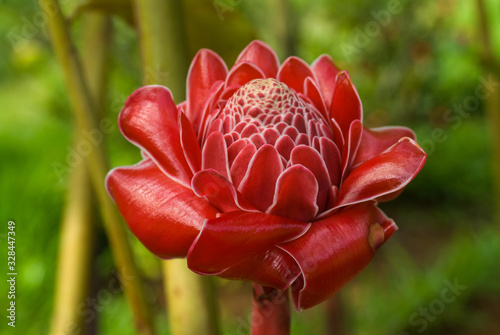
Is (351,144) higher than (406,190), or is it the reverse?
(351,144)

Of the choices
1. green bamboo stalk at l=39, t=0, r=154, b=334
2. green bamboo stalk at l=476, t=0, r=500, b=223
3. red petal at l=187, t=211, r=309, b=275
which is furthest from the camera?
green bamboo stalk at l=476, t=0, r=500, b=223

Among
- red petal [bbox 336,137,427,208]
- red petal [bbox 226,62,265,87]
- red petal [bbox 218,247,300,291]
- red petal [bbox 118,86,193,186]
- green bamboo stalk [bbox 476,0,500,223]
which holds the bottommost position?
green bamboo stalk [bbox 476,0,500,223]

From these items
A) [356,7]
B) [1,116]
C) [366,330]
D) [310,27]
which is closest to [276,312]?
[366,330]

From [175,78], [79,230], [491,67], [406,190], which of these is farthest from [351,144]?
[406,190]

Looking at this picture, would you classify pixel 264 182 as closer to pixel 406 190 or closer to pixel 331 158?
pixel 331 158

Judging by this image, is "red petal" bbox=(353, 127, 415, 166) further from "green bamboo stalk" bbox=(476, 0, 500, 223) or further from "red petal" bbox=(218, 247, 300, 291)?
"green bamboo stalk" bbox=(476, 0, 500, 223)

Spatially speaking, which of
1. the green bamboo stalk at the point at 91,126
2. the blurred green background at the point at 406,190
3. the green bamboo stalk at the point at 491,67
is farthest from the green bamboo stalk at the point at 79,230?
the green bamboo stalk at the point at 491,67

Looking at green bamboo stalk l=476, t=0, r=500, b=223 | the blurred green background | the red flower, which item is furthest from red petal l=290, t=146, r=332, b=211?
green bamboo stalk l=476, t=0, r=500, b=223
